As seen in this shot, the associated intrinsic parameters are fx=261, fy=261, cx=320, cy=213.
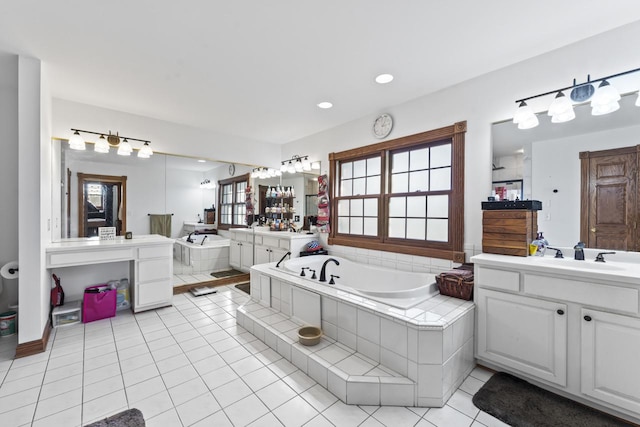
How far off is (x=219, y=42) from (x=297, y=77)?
2.58 ft

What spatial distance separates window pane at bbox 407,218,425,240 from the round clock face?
3.80 ft

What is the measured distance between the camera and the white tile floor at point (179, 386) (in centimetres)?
158

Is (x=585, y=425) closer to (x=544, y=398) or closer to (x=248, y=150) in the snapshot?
(x=544, y=398)

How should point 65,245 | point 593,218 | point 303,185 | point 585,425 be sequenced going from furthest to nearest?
point 303,185
point 65,245
point 593,218
point 585,425

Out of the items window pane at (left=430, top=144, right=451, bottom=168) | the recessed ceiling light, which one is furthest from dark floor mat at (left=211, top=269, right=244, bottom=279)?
the recessed ceiling light

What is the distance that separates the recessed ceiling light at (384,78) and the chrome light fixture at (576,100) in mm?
1157

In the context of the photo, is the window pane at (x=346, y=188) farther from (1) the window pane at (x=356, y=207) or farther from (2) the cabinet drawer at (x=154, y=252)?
(2) the cabinet drawer at (x=154, y=252)

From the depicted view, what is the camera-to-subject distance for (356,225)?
12.7 feet

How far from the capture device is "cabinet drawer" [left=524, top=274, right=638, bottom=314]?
4.98 ft

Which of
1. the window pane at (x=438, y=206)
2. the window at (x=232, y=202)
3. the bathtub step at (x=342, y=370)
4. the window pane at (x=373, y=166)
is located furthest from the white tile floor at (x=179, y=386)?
the window pane at (x=373, y=166)

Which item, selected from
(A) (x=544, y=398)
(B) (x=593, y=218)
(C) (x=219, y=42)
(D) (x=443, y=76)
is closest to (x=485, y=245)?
(B) (x=593, y=218)

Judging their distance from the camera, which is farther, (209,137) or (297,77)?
(209,137)

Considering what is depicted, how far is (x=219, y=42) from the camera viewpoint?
2043 millimetres

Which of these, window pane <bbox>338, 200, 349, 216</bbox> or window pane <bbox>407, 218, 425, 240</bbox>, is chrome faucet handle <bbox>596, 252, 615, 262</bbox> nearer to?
window pane <bbox>407, 218, 425, 240</bbox>
